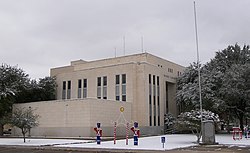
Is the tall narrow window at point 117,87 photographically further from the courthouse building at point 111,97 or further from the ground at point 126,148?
the ground at point 126,148

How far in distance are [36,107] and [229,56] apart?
107 feet

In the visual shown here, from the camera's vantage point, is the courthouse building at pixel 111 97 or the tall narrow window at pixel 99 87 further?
the tall narrow window at pixel 99 87

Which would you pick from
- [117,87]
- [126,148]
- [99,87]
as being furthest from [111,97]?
[126,148]

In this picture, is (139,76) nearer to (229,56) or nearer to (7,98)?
(229,56)

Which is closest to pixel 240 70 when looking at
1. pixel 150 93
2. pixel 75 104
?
pixel 150 93

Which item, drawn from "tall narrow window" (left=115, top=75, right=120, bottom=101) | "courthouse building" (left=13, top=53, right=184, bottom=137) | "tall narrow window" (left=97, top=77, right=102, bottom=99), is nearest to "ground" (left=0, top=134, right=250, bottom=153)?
"courthouse building" (left=13, top=53, right=184, bottom=137)

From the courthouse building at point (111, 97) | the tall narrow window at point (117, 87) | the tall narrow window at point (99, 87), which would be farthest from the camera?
the tall narrow window at point (99, 87)

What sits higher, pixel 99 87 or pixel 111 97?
pixel 99 87

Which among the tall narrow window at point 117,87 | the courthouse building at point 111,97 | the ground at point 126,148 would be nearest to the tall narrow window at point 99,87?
the courthouse building at point 111,97

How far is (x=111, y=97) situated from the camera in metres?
56.0

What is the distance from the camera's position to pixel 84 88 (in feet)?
196

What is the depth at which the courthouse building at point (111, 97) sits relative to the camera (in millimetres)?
46594

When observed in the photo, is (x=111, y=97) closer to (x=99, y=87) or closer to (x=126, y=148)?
(x=99, y=87)

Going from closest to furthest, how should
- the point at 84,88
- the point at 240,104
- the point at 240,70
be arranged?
the point at 240,70 → the point at 240,104 → the point at 84,88
